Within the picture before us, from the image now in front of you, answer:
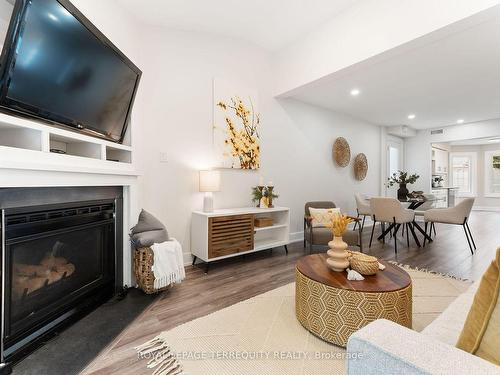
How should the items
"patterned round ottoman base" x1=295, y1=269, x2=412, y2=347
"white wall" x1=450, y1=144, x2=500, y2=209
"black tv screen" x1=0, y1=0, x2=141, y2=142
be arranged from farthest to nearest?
"white wall" x1=450, y1=144, x2=500, y2=209, "patterned round ottoman base" x1=295, y1=269, x2=412, y2=347, "black tv screen" x1=0, y1=0, x2=141, y2=142

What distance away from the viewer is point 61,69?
1635 mm

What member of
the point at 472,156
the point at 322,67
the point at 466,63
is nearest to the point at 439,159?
the point at 472,156

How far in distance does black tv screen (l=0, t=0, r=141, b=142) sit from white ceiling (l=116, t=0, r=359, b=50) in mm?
1002

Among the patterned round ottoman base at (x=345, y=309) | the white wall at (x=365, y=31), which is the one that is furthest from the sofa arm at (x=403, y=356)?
the white wall at (x=365, y=31)

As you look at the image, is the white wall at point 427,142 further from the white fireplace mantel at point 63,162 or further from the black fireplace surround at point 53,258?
the black fireplace surround at point 53,258

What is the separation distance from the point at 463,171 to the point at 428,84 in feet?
24.6

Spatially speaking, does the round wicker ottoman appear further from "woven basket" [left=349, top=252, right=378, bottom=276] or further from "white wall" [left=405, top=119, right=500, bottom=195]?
"white wall" [left=405, top=119, right=500, bottom=195]

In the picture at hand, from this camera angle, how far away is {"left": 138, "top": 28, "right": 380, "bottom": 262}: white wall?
296 centimetres

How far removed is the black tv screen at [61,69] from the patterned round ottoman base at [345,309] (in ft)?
6.59

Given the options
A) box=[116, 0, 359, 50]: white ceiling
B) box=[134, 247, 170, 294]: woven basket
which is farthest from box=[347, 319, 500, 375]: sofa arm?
box=[116, 0, 359, 50]: white ceiling

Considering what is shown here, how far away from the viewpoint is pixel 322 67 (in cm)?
Result: 312

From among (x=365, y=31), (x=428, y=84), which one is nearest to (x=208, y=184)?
(x=365, y=31)

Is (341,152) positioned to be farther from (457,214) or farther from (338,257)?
(338,257)

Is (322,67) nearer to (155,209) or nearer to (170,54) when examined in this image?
(170,54)
